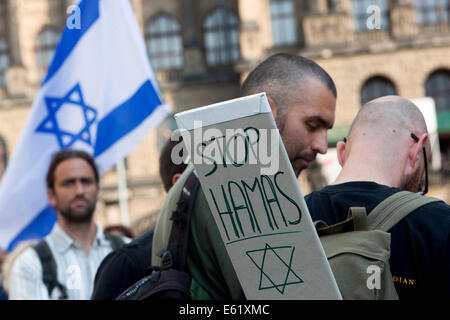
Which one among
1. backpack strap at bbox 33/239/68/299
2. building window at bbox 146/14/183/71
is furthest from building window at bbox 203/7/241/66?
backpack strap at bbox 33/239/68/299

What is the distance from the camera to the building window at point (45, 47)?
34938mm

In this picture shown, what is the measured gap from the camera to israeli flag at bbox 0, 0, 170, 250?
5.69 m

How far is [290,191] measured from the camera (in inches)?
66.6

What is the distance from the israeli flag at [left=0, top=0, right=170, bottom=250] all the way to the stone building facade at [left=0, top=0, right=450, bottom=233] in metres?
20.4

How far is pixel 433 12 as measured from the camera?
101 feet

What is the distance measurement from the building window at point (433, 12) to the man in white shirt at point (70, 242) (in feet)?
92.3

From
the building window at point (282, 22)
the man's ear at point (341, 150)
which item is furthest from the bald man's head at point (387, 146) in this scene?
the building window at point (282, 22)

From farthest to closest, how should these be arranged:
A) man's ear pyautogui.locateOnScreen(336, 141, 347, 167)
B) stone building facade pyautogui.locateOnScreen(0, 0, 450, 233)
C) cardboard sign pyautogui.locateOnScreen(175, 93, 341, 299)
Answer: stone building facade pyautogui.locateOnScreen(0, 0, 450, 233), man's ear pyautogui.locateOnScreen(336, 141, 347, 167), cardboard sign pyautogui.locateOnScreen(175, 93, 341, 299)

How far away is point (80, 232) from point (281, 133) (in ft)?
7.01

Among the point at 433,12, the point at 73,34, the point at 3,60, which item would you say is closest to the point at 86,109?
the point at 73,34

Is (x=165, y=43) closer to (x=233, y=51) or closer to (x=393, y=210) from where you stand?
(x=233, y=51)

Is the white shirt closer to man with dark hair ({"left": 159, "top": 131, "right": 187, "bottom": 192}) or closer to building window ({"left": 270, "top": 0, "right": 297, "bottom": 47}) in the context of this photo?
man with dark hair ({"left": 159, "top": 131, "right": 187, "bottom": 192})
